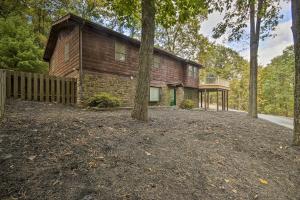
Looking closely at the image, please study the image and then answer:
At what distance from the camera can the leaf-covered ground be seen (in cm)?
262

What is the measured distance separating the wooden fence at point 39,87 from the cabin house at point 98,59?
624 millimetres

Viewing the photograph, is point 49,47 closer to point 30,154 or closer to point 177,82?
point 177,82

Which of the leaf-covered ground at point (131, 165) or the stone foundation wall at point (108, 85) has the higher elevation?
the stone foundation wall at point (108, 85)

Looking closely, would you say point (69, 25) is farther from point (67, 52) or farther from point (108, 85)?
point (108, 85)

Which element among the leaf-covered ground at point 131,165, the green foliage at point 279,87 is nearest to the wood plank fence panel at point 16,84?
the leaf-covered ground at point 131,165

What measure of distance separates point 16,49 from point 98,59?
761 cm

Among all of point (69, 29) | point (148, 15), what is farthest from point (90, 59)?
point (148, 15)

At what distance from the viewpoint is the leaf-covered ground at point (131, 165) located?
8.59ft

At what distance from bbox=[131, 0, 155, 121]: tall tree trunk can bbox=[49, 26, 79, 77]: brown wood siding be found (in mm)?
5858

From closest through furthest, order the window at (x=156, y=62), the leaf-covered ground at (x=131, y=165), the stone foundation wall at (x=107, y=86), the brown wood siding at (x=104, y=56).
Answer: the leaf-covered ground at (x=131, y=165)
the stone foundation wall at (x=107, y=86)
the brown wood siding at (x=104, y=56)
the window at (x=156, y=62)

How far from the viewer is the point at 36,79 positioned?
9.70m

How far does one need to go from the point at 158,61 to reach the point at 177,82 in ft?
11.9

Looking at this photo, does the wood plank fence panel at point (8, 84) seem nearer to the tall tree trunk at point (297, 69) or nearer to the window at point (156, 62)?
the window at point (156, 62)

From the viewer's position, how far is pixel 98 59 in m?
12.0
